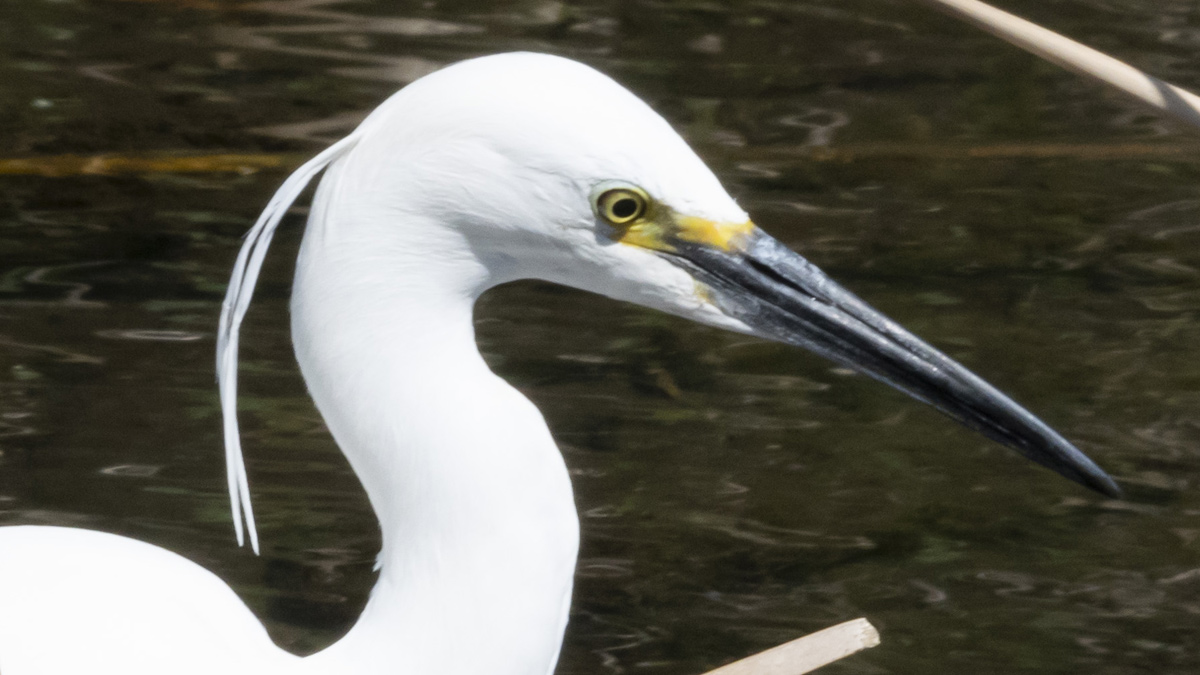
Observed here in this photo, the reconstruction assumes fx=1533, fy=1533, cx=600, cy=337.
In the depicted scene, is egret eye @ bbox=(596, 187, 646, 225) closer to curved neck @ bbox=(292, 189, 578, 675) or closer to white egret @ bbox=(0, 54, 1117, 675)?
white egret @ bbox=(0, 54, 1117, 675)


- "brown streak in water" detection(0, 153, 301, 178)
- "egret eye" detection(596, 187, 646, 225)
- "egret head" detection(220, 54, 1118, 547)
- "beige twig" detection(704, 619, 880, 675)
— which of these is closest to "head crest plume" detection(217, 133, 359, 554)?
"egret head" detection(220, 54, 1118, 547)

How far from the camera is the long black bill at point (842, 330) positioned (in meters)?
1.64

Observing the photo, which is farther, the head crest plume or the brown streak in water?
the brown streak in water

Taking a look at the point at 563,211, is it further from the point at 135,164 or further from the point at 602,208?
the point at 135,164

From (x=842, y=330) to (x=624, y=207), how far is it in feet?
0.98

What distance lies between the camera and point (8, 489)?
2.91 metres

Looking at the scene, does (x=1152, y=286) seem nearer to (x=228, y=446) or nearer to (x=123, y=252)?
(x=123, y=252)

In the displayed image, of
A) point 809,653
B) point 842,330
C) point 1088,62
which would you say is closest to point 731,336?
point 1088,62

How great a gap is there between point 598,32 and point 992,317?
1.83m

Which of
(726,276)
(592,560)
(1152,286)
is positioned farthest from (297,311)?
(1152,286)

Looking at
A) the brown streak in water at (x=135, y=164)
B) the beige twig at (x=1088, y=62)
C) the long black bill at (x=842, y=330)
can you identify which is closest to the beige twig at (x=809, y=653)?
the long black bill at (x=842, y=330)

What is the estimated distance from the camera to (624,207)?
1.57 meters

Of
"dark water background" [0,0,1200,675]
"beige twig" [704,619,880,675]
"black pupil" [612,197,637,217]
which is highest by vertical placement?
"dark water background" [0,0,1200,675]

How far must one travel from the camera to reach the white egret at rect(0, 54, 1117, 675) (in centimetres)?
153
